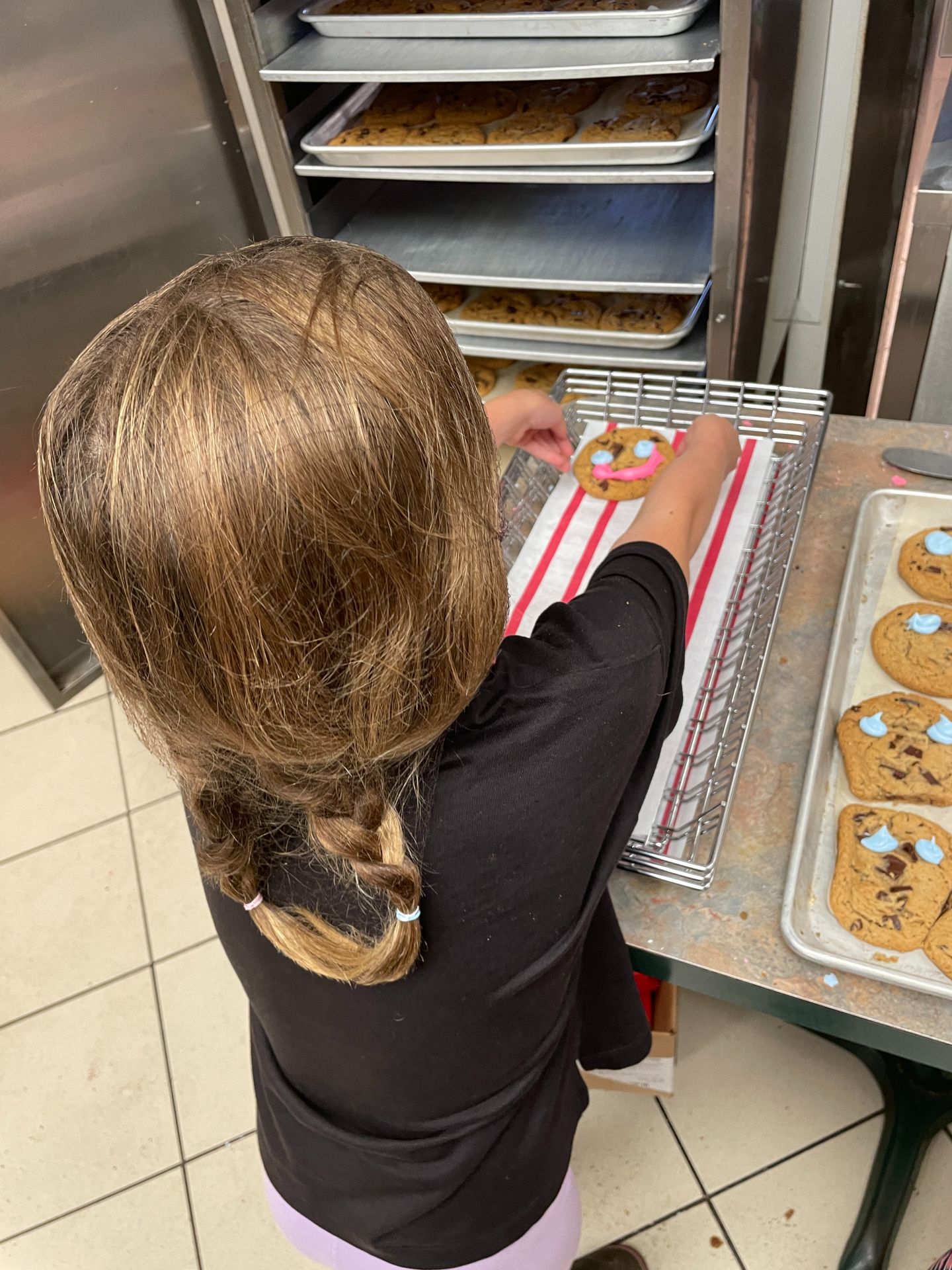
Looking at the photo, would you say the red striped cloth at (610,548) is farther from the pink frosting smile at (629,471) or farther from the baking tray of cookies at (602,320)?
the baking tray of cookies at (602,320)

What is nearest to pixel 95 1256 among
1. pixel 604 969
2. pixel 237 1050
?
pixel 237 1050

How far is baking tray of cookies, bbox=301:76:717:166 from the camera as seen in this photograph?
4.23 feet

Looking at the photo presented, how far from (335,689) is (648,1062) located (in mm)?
938

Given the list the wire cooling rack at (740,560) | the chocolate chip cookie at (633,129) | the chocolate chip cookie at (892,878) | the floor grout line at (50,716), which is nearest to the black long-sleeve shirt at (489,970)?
the wire cooling rack at (740,560)

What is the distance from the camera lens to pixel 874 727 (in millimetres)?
914

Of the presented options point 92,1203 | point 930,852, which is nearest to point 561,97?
point 930,852

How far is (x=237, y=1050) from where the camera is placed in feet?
5.16

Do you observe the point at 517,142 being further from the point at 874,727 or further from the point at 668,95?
the point at 874,727

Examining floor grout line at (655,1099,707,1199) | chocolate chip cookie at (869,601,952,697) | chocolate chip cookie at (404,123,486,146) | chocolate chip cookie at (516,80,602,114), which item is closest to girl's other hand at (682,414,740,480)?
chocolate chip cookie at (869,601,952,697)

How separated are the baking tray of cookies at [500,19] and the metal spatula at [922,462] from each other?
63 centimetres

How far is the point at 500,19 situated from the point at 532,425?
24.0 inches

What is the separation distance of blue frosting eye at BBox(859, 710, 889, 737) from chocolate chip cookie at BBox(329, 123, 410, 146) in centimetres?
114

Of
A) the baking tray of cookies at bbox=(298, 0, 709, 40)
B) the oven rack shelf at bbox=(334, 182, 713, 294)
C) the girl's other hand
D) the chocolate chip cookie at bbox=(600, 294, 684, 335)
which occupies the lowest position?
the chocolate chip cookie at bbox=(600, 294, 684, 335)

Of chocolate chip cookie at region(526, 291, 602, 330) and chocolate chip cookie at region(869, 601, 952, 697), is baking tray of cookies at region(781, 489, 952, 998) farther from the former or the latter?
chocolate chip cookie at region(526, 291, 602, 330)
